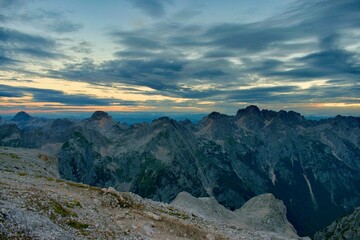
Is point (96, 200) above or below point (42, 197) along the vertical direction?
below

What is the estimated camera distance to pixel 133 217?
1754 inches

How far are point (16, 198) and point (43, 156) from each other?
367 feet

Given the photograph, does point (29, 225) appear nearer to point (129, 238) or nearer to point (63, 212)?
point (63, 212)

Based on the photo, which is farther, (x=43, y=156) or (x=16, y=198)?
(x=43, y=156)

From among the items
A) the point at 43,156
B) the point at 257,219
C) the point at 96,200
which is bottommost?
the point at 257,219

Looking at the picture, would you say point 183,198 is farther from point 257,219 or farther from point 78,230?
point 78,230

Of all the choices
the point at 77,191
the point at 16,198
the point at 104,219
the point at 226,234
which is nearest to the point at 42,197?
the point at 16,198

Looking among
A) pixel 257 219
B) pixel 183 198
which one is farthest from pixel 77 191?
pixel 257 219

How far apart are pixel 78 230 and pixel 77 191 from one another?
1976cm

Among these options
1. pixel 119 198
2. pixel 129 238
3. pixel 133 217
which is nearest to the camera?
pixel 129 238

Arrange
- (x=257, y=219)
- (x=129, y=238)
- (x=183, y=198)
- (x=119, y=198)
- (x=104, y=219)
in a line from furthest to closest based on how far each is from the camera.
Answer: (x=257, y=219), (x=183, y=198), (x=119, y=198), (x=104, y=219), (x=129, y=238)

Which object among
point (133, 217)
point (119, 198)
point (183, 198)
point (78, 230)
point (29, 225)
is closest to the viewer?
point (29, 225)

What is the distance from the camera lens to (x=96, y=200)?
46875 millimetres

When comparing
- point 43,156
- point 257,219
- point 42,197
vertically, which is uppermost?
point 42,197
